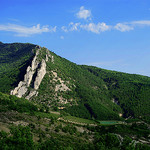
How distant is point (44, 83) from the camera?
19950 centimetres

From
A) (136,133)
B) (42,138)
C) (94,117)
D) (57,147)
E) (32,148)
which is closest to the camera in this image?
(32,148)

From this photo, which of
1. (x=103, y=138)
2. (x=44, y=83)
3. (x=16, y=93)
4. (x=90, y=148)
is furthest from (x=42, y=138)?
(x=44, y=83)

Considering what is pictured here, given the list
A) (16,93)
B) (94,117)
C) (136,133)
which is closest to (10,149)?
(136,133)

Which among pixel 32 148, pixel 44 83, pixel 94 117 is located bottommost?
pixel 94 117

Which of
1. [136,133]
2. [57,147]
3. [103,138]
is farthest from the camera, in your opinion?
[136,133]

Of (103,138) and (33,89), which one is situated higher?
(33,89)

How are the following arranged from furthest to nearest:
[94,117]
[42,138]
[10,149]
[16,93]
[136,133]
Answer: [94,117] < [16,93] < [136,133] < [42,138] < [10,149]

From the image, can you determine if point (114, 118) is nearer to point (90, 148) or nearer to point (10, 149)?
point (90, 148)

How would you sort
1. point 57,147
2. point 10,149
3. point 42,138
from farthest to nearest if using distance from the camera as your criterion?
point 42,138 < point 57,147 < point 10,149

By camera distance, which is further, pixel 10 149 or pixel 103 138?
pixel 103 138

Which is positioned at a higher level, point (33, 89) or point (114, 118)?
point (33, 89)

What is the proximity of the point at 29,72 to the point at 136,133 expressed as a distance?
12274 cm

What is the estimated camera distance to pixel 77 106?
196500 mm

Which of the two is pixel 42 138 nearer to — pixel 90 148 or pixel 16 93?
pixel 90 148
